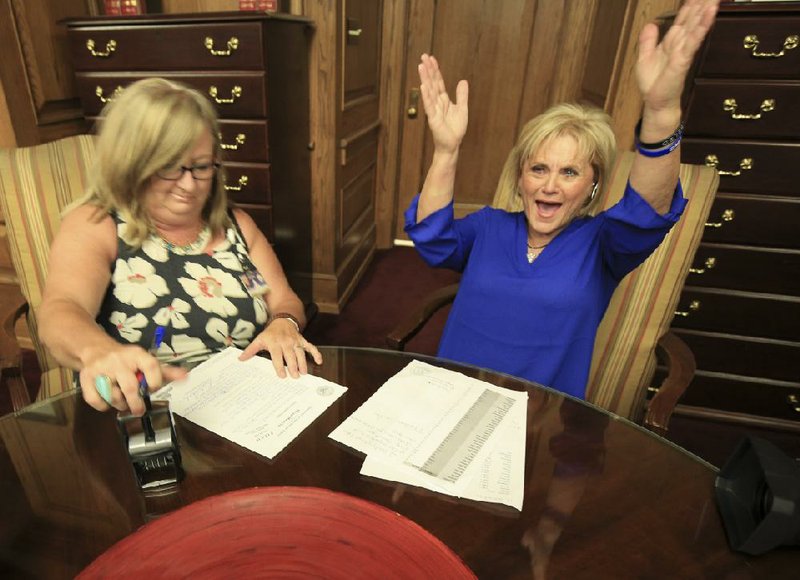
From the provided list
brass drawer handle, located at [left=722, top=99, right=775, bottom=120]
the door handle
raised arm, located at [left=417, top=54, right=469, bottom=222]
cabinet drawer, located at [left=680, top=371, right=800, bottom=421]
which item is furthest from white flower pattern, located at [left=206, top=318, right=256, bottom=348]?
the door handle

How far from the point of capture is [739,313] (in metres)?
1.91

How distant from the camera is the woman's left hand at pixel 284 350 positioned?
3.24 feet

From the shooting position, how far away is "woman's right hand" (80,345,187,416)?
26.6 inches

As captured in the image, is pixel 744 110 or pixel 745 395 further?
pixel 745 395

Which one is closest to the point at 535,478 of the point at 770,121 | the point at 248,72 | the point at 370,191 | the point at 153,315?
the point at 153,315

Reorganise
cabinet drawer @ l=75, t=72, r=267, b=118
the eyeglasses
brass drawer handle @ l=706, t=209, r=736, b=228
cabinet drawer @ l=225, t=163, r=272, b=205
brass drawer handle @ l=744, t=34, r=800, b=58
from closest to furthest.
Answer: the eyeglasses
brass drawer handle @ l=744, t=34, r=800, b=58
brass drawer handle @ l=706, t=209, r=736, b=228
cabinet drawer @ l=75, t=72, r=267, b=118
cabinet drawer @ l=225, t=163, r=272, b=205

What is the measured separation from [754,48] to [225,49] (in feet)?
5.99

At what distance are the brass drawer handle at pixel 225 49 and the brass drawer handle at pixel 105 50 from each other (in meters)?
0.40

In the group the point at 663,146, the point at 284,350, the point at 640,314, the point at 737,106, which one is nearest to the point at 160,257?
the point at 284,350

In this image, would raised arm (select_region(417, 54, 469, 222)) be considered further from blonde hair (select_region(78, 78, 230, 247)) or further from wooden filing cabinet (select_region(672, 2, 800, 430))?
wooden filing cabinet (select_region(672, 2, 800, 430))

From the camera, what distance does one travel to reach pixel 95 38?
193 cm

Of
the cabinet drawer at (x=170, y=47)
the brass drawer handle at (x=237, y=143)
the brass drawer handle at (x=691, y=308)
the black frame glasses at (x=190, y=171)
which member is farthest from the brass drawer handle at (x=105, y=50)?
the brass drawer handle at (x=691, y=308)

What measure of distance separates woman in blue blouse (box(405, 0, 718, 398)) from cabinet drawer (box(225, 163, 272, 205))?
1.04 meters

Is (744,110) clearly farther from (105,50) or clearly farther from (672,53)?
(105,50)
